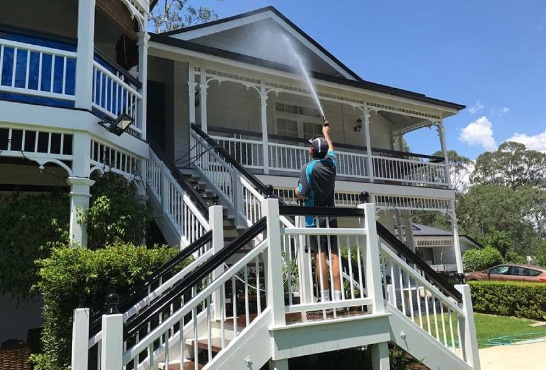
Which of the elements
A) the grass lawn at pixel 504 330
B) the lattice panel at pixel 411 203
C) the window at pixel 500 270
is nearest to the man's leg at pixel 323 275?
the grass lawn at pixel 504 330

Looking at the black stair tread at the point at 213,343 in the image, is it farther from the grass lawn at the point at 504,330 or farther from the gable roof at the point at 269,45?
the gable roof at the point at 269,45

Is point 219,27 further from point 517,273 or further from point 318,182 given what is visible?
point 517,273

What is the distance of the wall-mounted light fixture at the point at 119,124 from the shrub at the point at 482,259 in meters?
26.6

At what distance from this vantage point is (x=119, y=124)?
270 inches

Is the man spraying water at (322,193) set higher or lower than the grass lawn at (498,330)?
higher

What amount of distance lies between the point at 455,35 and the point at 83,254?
16.7 metres

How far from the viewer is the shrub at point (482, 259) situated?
91.1 ft

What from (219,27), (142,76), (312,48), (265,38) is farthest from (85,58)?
(312,48)

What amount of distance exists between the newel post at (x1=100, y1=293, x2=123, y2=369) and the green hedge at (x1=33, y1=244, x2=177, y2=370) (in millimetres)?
1558

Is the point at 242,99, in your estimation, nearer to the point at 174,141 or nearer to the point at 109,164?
the point at 174,141

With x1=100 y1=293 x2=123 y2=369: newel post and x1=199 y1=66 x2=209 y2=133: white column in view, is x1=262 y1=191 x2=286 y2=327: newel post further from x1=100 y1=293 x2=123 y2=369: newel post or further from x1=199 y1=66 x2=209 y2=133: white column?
x1=199 y1=66 x2=209 y2=133: white column

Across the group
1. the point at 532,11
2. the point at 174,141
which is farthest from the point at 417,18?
the point at 174,141

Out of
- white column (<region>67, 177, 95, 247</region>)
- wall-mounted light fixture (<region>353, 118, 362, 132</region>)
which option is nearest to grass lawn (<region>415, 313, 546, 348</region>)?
white column (<region>67, 177, 95, 247</region>)

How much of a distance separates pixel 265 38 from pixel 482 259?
21259 mm
